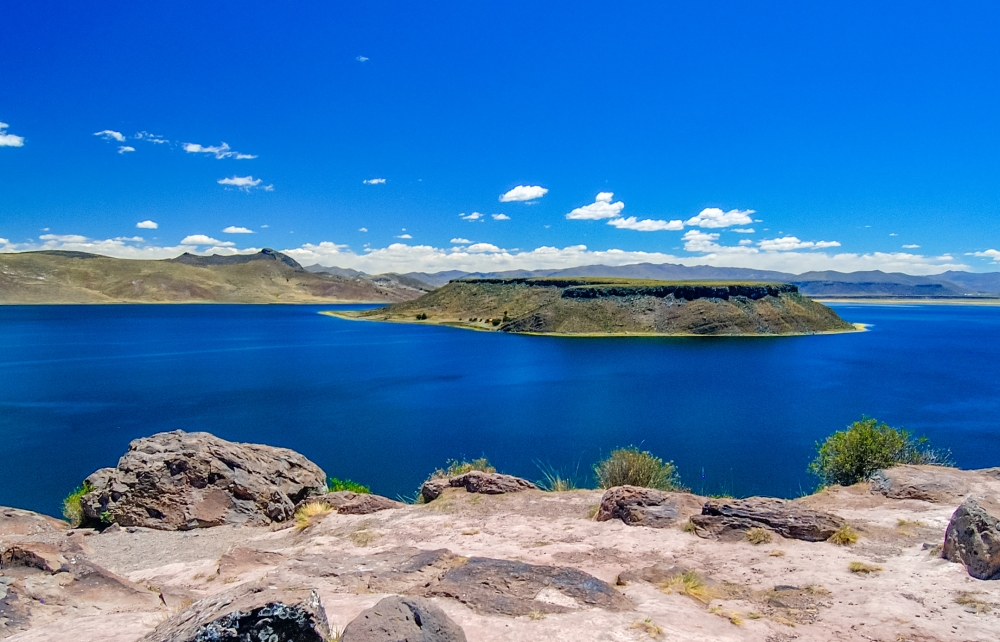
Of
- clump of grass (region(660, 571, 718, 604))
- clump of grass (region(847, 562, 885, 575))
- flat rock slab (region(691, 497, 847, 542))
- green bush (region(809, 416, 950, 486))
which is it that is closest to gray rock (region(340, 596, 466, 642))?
clump of grass (region(660, 571, 718, 604))

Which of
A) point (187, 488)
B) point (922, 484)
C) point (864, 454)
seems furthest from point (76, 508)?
point (864, 454)

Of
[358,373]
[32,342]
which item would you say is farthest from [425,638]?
[32,342]

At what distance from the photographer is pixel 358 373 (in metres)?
59.4

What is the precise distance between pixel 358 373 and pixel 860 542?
52292mm

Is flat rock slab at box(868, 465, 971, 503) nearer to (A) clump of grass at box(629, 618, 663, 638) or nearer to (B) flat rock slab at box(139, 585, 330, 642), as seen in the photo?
(A) clump of grass at box(629, 618, 663, 638)

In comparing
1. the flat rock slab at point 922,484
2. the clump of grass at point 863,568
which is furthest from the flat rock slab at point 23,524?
the flat rock slab at point 922,484

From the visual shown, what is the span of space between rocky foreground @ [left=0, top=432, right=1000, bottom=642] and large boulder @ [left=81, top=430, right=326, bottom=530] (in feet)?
0.15

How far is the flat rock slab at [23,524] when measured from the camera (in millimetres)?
14508

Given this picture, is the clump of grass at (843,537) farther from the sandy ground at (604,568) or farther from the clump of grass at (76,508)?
the clump of grass at (76,508)

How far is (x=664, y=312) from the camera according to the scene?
11056 cm

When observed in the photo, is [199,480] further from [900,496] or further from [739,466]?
[739,466]

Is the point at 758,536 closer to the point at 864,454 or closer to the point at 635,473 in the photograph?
the point at 635,473

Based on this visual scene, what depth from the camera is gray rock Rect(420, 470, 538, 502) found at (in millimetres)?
16594

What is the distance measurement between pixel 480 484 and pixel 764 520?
7.56 meters
